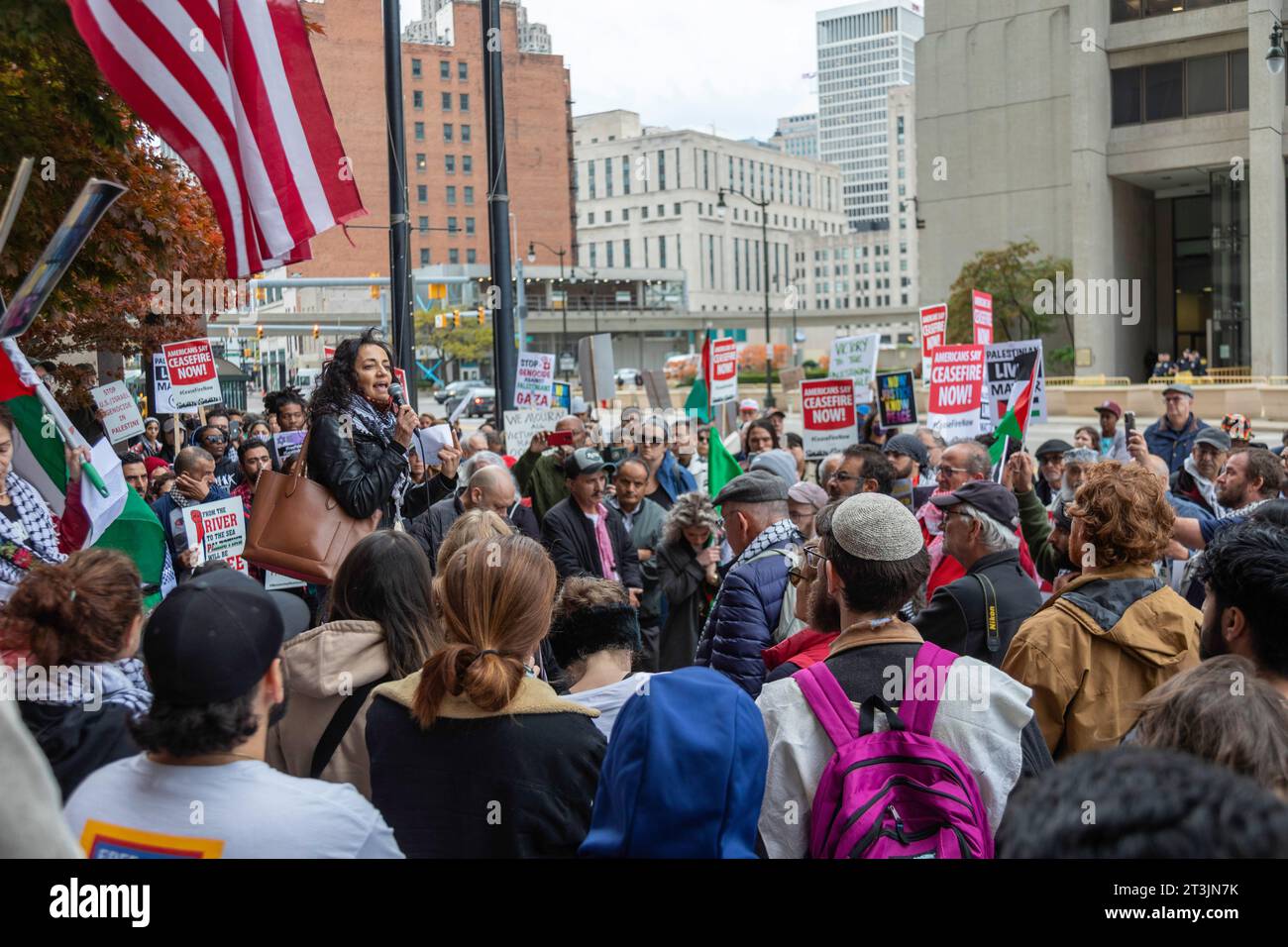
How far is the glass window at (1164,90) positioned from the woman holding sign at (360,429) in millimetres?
54612

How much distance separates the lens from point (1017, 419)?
977cm

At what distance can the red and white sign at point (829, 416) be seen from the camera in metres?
12.1

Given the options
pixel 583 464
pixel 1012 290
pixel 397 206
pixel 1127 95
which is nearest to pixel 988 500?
pixel 583 464

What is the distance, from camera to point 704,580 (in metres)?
7.25

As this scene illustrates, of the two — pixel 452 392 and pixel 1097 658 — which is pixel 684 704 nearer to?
pixel 1097 658

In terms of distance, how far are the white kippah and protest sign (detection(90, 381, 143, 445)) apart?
27.6ft

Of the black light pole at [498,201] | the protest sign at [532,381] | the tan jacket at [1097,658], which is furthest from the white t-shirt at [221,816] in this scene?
the protest sign at [532,381]

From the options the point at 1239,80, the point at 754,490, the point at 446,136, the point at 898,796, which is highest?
the point at 446,136

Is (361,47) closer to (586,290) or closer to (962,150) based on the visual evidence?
(586,290)

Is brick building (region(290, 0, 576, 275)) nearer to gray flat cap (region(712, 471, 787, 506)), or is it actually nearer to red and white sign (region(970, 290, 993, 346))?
red and white sign (region(970, 290, 993, 346))

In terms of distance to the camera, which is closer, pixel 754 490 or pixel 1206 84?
pixel 754 490

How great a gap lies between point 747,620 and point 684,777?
7.78ft
